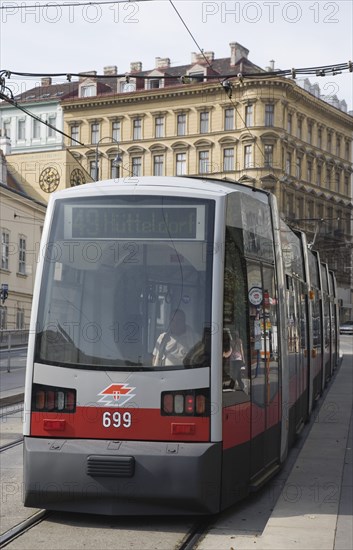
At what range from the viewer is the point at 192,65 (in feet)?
234

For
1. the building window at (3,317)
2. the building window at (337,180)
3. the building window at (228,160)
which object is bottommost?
the building window at (3,317)

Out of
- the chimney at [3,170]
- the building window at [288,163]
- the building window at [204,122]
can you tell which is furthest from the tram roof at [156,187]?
the building window at [204,122]

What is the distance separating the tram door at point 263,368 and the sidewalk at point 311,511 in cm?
48

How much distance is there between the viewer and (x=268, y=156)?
62344 mm

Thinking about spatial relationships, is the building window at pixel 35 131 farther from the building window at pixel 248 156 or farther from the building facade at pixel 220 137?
the building window at pixel 248 156

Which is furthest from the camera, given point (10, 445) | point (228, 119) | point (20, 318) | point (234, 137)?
point (228, 119)

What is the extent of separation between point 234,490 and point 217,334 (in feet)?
4.72

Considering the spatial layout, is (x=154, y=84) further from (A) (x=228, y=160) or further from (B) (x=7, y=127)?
(B) (x=7, y=127)

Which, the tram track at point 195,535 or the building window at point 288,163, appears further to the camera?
the building window at point 288,163

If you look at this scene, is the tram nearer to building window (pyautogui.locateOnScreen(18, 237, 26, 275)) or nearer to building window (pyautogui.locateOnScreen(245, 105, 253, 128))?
building window (pyautogui.locateOnScreen(18, 237, 26, 275))

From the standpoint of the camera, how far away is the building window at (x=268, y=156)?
6159cm

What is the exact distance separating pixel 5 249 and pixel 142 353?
43.5 m

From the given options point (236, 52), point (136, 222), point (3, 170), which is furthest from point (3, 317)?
point (136, 222)

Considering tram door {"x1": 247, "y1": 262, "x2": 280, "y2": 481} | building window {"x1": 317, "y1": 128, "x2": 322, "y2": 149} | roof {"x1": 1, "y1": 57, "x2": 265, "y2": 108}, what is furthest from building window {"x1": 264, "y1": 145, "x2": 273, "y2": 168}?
tram door {"x1": 247, "y1": 262, "x2": 280, "y2": 481}
